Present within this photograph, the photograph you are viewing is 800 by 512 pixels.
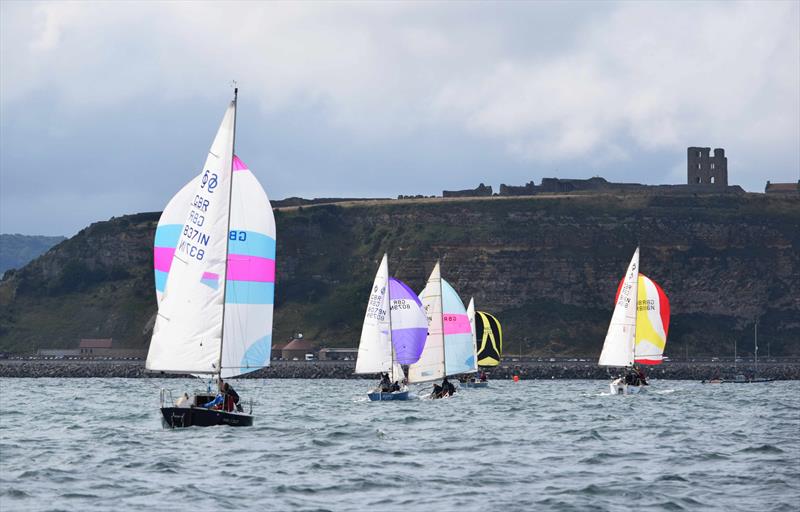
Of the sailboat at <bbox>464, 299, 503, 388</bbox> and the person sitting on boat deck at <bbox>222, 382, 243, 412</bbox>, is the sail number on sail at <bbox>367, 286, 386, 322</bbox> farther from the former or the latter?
the sailboat at <bbox>464, 299, 503, 388</bbox>

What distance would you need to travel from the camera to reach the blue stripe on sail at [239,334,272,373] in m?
39.8

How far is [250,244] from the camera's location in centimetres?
4022

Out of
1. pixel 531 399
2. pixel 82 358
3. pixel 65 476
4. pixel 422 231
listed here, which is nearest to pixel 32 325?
pixel 82 358

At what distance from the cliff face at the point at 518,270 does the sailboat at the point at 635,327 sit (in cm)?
8337

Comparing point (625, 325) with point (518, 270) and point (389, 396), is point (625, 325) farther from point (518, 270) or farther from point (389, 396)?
point (518, 270)

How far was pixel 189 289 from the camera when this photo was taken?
39531 mm

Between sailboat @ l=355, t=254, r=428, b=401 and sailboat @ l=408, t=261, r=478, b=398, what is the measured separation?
1844 mm

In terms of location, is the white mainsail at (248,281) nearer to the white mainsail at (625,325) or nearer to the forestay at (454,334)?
the forestay at (454,334)

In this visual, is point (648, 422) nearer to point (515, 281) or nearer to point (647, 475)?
point (647, 475)

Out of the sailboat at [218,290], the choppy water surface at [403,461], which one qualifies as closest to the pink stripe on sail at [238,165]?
the sailboat at [218,290]

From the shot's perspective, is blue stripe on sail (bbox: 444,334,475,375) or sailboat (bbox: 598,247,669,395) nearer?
blue stripe on sail (bbox: 444,334,475,375)

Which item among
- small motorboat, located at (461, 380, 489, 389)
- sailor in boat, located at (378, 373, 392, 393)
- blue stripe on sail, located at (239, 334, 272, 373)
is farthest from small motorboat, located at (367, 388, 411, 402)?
blue stripe on sail, located at (239, 334, 272, 373)

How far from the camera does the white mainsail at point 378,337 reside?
67.1 meters

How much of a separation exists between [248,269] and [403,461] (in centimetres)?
883
